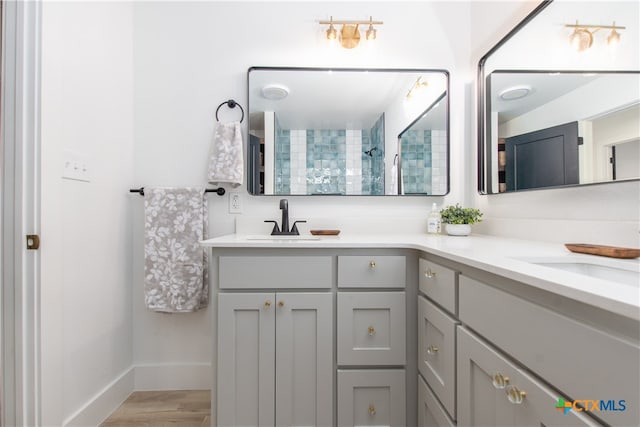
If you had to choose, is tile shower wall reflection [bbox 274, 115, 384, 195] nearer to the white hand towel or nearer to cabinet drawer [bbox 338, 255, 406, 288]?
the white hand towel

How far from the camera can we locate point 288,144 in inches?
66.7

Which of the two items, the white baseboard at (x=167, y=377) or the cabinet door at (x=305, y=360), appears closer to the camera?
the cabinet door at (x=305, y=360)

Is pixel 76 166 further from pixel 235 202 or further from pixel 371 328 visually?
pixel 371 328

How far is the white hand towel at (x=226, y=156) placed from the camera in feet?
5.31

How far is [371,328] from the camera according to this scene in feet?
4.07

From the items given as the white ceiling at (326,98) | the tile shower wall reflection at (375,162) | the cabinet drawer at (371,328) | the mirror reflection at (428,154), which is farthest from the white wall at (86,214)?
the mirror reflection at (428,154)

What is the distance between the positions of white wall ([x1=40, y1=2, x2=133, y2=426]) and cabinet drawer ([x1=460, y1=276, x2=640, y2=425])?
5.11 ft

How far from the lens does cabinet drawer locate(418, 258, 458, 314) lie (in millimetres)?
977

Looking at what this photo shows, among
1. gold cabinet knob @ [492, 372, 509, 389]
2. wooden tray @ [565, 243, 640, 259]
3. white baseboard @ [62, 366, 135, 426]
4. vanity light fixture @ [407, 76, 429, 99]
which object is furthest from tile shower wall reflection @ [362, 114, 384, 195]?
white baseboard @ [62, 366, 135, 426]

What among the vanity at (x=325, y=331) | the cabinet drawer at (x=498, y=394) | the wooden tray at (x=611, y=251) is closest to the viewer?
the cabinet drawer at (x=498, y=394)

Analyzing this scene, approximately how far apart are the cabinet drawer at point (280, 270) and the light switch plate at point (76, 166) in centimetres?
75

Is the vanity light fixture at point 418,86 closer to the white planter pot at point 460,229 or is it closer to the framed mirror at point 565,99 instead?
the framed mirror at point 565,99

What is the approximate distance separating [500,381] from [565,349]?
229 mm

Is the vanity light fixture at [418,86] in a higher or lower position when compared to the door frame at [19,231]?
higher
